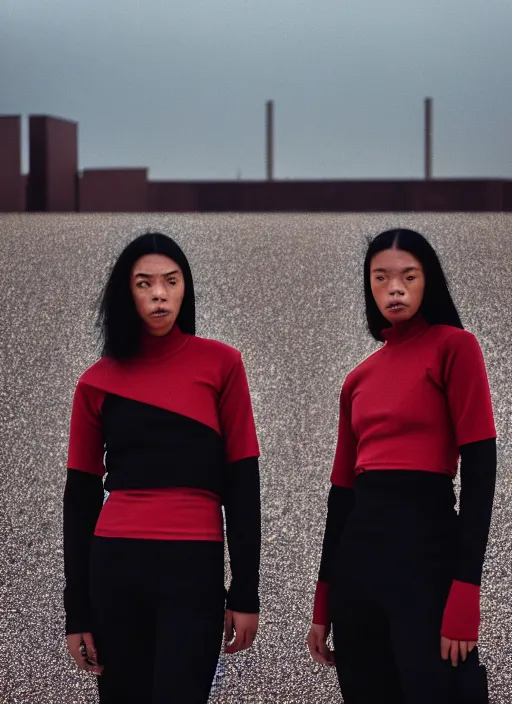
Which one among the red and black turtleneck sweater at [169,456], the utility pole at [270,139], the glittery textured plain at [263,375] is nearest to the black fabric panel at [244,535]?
the red and black turtleneck sweater at [169,456]

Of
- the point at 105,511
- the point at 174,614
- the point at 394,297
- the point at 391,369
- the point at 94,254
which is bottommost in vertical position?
the point at 174,614

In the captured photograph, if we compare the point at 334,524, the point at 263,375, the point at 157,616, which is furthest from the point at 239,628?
the point at 263,375

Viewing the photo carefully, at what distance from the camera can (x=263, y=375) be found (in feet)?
20.6

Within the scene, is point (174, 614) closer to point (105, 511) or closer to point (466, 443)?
point (105, 511)

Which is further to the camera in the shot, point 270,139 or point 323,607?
point 270,139

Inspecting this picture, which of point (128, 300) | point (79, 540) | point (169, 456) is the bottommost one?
point (79, 540)

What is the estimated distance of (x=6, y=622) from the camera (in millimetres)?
4414

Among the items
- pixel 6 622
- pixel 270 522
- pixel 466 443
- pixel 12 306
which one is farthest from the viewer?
pixel 12 306

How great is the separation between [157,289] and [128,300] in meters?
0.10

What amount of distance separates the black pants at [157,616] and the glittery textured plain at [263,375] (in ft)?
0.21

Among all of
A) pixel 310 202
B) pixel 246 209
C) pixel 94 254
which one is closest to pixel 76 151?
pixel 246 209

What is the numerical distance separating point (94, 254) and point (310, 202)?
25.7 ft

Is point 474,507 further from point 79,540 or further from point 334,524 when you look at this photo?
point 79,540

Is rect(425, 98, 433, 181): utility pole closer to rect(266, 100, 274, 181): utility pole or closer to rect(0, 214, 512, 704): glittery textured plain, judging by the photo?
rect(266, 100, 274, 181): utility pole
